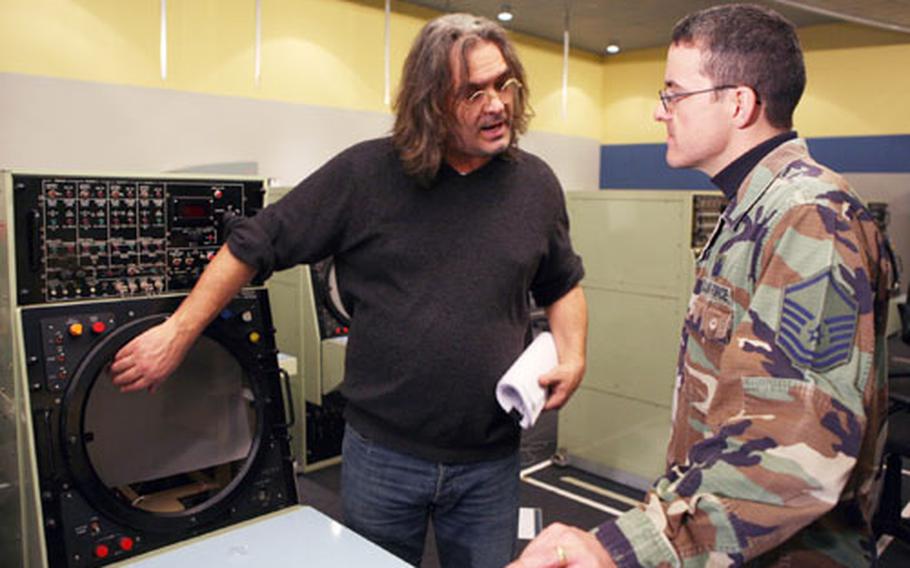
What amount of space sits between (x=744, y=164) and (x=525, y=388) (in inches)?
27.6

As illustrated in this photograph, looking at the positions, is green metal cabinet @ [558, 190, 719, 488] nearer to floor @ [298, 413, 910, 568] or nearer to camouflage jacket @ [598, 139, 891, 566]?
floor @ [298, 413, 910, 568]

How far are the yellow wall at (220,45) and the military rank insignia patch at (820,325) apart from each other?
4.43 meters

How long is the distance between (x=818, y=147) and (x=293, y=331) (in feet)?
20.2

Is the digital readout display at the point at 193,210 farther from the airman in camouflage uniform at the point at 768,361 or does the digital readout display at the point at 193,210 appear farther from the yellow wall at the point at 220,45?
the yellow wall at the point at 220,45

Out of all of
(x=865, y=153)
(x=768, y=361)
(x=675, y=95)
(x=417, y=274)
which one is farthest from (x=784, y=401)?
(x=865, y=153)

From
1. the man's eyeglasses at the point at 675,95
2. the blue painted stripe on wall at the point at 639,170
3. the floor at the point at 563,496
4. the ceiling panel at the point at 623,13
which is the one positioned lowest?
the floor at the point at 563,496

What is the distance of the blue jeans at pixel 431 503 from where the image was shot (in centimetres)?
177

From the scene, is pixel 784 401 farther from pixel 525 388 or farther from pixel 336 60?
pixel 336 60

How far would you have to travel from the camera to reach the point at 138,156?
526 cm

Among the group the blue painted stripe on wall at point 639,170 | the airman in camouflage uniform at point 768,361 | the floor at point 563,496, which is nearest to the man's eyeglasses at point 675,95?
the airman in camouflage uniform at point 768,361

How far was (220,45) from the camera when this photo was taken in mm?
5625

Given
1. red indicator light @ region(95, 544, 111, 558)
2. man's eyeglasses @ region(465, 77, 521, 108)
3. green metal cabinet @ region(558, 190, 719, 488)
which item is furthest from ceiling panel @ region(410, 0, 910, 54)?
red indicator light @ region(95, 544, 111, 558)

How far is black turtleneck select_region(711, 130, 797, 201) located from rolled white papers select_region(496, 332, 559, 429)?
63 centimetres

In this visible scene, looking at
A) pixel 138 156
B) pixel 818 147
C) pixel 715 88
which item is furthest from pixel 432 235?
pixel 818 147
